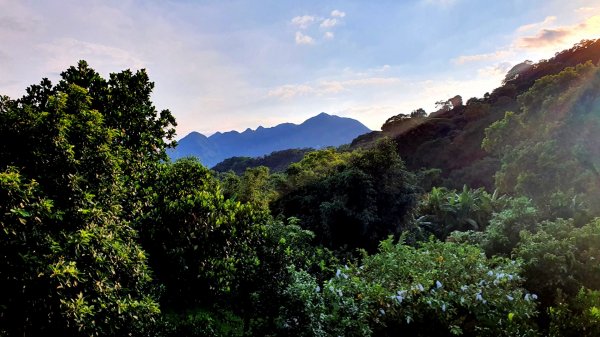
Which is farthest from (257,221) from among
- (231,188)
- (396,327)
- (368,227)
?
(231,188)

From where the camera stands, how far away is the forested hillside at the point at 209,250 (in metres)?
4.59

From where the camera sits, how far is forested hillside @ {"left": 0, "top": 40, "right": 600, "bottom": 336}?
459 centimetres

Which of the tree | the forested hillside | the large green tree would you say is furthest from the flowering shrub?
the tree

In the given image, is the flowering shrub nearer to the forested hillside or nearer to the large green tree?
the forested hillside

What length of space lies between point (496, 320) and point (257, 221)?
5067 millimetres

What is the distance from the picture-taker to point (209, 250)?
24.2 ft

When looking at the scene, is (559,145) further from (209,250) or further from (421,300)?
(209,250)

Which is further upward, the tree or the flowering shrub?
the tree

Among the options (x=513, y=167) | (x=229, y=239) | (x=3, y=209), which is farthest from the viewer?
(x=513, y=167)

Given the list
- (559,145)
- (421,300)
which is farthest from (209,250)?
(559,145)

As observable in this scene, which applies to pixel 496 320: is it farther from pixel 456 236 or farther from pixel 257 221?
pixel 456 236

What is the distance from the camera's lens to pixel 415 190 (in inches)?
698

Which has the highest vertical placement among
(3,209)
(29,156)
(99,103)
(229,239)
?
(99,103)

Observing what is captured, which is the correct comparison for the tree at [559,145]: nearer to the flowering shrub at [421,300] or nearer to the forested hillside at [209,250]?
the forested hillside at [209,250]
